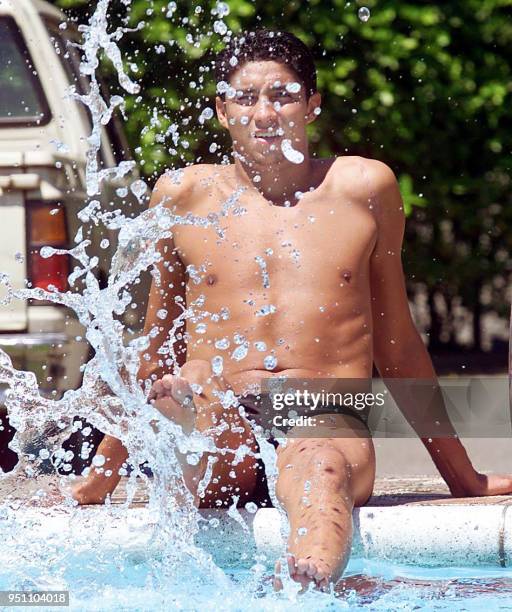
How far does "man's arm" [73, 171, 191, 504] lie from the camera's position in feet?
11.5

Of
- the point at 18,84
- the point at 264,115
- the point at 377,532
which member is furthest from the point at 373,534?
the point at 18,84

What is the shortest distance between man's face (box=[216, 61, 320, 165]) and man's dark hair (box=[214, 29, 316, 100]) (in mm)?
16

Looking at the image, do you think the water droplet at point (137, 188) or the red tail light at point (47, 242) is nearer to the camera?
the water droplet at point (137, 188)

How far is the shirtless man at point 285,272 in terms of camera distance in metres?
3.40

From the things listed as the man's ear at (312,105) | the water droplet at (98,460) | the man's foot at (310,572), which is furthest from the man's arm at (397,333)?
the man's foot at (310,572)

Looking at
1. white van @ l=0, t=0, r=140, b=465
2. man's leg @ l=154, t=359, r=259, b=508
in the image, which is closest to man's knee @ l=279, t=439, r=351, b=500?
man's leg @ l=154, t=359, r=259, b=508

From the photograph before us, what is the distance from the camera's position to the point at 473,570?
3.24 metres

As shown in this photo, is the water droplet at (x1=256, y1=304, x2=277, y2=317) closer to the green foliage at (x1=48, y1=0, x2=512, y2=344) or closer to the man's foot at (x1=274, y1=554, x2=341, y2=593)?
the man's foot at (x1=274, y1=554, x2=341, y2=593)

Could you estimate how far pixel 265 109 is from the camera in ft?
11.2

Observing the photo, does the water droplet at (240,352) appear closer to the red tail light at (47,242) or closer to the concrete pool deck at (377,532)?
the concrete pool deck at (377,532)

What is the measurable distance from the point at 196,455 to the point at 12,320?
5.43ft

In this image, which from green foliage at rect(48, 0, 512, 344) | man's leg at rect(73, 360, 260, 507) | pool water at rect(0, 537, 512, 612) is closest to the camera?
pool water at rect(0, 537, 512, 612)

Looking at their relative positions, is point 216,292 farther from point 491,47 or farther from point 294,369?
point 491,47

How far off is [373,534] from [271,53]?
1.16 metres
